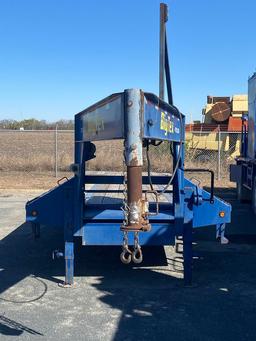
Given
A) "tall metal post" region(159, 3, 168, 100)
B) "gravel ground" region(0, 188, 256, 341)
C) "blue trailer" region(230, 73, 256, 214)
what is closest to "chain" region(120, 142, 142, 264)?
"gravel ground" region(0, 188, 256, 341)

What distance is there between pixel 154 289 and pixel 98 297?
668mm

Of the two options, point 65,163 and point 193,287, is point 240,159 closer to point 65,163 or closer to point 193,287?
point 193,287

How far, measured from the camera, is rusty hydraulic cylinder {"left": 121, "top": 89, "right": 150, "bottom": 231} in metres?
3.53

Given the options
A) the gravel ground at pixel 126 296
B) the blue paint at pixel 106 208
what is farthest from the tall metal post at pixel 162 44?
the gravel ground at pixel 126 296

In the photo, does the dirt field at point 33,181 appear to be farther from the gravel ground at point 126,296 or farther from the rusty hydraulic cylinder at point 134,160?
the rusty hydraulic cylinder at point 134,160

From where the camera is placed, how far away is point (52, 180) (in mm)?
17234

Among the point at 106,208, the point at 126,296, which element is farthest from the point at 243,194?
the point at 126,296

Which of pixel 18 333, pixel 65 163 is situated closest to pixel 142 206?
pixel 18 333

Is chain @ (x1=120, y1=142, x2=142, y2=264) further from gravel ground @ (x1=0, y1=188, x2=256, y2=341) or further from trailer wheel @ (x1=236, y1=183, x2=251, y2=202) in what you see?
trailer wheel @ (x1=236, y1=183, x2=251, y2=202)

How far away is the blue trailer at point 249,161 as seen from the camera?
10578 mm

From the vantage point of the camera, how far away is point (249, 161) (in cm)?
1057

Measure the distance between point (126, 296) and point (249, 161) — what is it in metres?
6.20

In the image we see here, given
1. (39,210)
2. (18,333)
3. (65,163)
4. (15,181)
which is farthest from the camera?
(65,163)

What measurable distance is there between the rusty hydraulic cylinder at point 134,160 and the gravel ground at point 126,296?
1.19m
